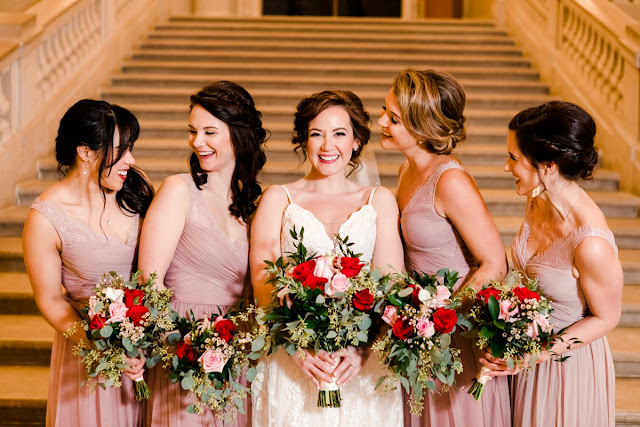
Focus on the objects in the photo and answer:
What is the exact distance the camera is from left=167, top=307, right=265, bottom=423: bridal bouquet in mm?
2367

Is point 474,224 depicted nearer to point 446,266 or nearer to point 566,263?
point 446,266

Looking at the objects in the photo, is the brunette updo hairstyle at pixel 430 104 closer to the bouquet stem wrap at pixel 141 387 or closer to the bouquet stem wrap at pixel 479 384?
the bouquet stem wrap at pixel 479 384

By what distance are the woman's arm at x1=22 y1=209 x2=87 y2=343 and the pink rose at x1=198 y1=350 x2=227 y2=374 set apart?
0.62m

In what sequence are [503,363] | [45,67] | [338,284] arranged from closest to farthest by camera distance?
[338,284]
[503,363]
[45,67]

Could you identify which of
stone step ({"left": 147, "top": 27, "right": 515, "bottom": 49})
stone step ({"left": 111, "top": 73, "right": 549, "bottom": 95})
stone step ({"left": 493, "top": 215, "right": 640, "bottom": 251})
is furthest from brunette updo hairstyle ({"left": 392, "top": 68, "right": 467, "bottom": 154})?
stone step ({"left": 147, "top": 27, "right": 515, "bottom": 49})

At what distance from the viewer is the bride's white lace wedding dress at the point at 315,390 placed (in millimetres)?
2662

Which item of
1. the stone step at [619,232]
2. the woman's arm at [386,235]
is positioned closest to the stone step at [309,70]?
the stone step at [619,232]

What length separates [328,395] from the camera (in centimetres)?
249

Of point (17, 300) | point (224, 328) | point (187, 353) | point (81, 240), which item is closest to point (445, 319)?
point (224, 328)

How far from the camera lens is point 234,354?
2.43m

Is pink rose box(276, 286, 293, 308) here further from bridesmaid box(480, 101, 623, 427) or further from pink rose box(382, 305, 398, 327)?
bridesmaid box(480, 101, 623, 427)

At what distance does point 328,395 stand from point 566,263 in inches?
42.4

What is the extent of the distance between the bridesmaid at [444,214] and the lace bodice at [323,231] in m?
0.27

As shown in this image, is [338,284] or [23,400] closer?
[338,284]
